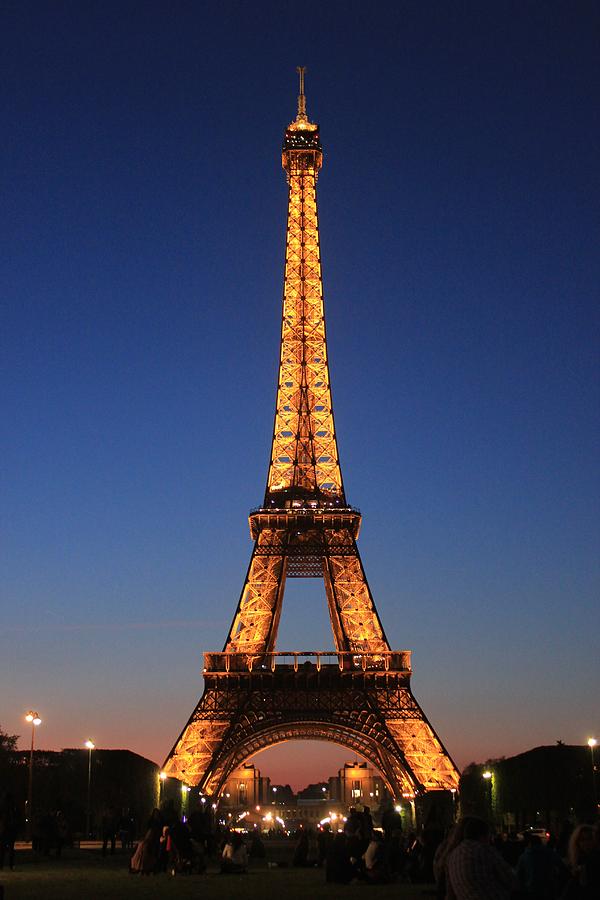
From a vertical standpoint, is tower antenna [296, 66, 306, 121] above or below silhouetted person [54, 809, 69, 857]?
above

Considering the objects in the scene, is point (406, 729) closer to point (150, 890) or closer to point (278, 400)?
point (278, 400)

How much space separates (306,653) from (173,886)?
2006 inches

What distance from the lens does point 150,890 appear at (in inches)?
857

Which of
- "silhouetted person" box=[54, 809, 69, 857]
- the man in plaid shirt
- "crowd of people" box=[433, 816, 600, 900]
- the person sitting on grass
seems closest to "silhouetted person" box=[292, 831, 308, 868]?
the person sitting on grass

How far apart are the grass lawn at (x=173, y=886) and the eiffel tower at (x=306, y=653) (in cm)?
3878

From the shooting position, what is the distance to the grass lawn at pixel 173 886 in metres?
20.3

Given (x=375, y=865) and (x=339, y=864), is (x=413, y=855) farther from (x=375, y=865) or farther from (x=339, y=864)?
(x=339, y=864)

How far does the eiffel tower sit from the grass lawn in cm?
3878

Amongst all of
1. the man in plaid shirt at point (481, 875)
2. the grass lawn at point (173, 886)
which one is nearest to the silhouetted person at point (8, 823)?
the grass lawn at point (173, 886)

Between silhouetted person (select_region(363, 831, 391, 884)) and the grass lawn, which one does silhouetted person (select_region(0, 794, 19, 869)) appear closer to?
the grass lawn

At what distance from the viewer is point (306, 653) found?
73.9m

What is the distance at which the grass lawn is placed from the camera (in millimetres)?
20297

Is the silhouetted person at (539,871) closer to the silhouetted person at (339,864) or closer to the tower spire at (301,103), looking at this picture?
the silhouetted person at (339,864)

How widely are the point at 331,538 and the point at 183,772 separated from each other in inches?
746
